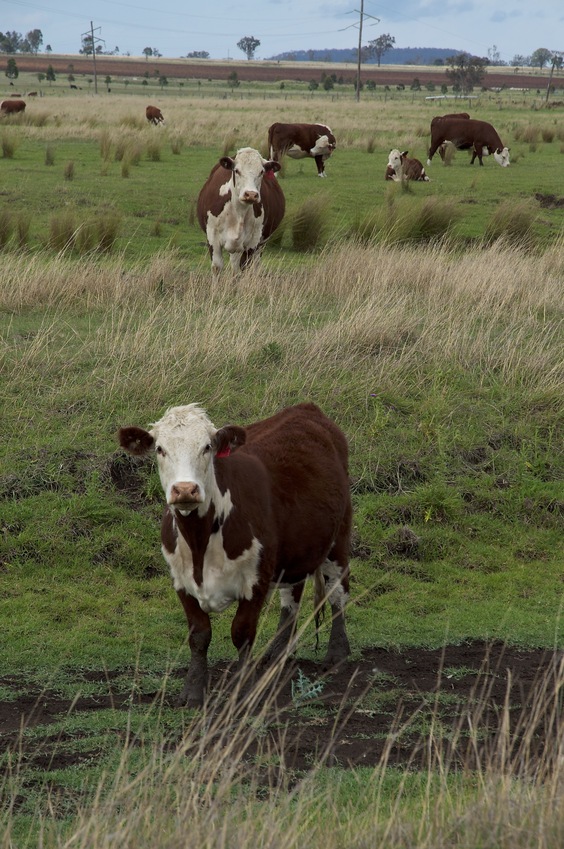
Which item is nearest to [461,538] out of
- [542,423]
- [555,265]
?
[542,423]

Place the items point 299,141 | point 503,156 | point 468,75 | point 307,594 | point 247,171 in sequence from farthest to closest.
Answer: point 468,75 < point 503,156 < point 299,141 < point 247,171 < point 307,594

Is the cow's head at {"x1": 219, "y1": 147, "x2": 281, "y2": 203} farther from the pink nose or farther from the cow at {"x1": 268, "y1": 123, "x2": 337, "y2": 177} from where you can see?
the cow at {"x1": 268, "y1": 123, "x2": 337, "y2": 177}

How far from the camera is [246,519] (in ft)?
18.0

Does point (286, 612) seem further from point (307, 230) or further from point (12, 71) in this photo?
point (12, 71)

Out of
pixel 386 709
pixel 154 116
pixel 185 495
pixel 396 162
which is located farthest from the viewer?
pixel 154 116

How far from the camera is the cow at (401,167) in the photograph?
23797 millimetres

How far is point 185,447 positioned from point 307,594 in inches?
110

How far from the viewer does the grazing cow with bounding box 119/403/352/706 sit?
16.7ft

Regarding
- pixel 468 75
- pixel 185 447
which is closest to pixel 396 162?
pixel 185 447

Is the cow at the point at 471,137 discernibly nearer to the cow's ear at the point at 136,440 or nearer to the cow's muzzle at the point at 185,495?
the cow's ear at the point at 136,440

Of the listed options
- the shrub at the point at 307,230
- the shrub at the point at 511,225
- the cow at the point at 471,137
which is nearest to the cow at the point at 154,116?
the cow at the point at 471,137

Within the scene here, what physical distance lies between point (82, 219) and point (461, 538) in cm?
954

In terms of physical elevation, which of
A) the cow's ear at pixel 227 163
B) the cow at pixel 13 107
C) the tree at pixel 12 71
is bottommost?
the cow at pixel 13 107

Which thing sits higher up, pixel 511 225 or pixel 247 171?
pixel 247 171
